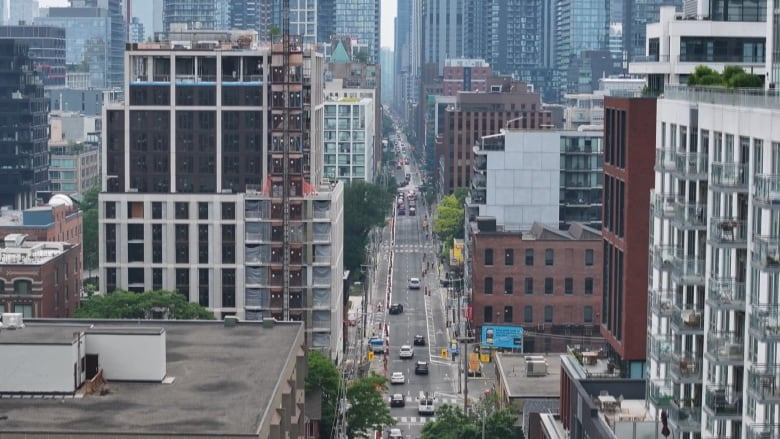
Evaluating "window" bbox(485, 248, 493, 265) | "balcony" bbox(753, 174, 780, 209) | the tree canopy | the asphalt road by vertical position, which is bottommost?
the asphalt road

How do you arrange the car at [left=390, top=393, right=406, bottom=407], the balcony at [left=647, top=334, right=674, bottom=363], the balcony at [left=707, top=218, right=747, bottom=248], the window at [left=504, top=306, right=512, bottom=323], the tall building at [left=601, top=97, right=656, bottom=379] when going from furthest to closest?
the window at [left=504, top=306, right=512, bottom=323], the car at [left=390, top=393, right=406, bottom=407], the tall building at [left=601, top=97, right=656, bottom=379], the balcony at [left=647, top=334, right=674, bottom=363], the balcony at [left=707, top=218, right=747, bottom=248]

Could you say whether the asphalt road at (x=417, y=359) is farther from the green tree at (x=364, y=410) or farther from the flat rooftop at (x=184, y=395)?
the flat rooftop at (x=184, y=395)

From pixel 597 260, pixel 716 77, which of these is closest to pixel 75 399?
pixel 716 77

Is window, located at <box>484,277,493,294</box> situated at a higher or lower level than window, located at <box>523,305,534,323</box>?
higher

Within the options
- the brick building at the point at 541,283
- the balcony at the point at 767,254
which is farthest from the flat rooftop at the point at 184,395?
the brick building at the point at 541,283

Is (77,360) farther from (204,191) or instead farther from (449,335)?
(449,335)

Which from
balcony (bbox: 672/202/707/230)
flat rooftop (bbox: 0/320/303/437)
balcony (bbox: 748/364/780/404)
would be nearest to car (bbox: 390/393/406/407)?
flat rooftop (bbox: 0/320/303/437)

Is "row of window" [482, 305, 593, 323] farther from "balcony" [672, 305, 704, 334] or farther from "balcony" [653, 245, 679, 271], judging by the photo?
"balcony" [672, 305, 704, 334]
